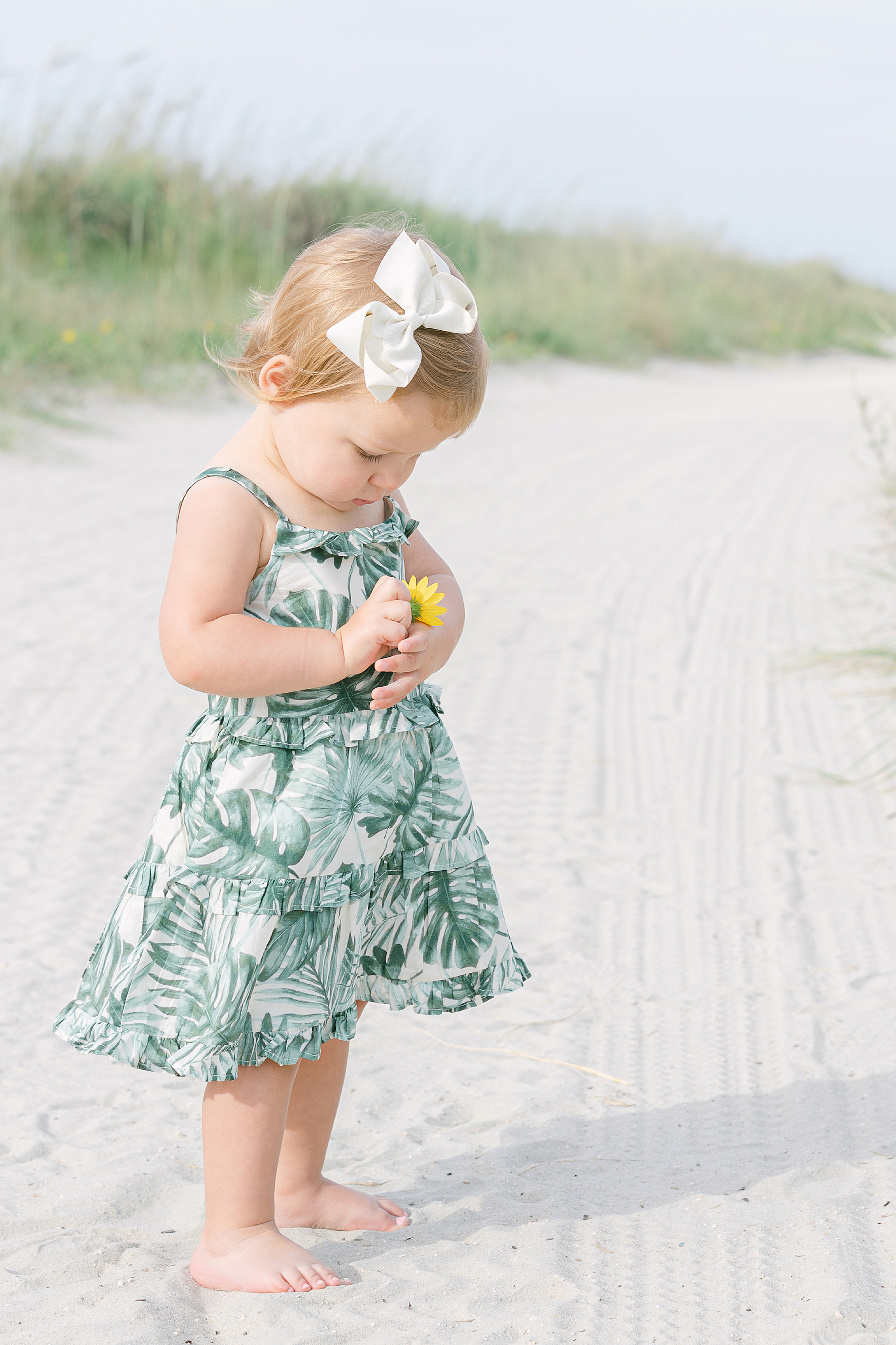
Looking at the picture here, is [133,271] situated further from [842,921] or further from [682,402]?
[842,921]

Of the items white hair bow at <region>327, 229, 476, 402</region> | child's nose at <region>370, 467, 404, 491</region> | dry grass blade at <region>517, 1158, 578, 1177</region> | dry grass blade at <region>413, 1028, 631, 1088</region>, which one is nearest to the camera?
white hair bow at <region>327, 229, 476, 402</region>

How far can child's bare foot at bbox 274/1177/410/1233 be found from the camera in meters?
1.80

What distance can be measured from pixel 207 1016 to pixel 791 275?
56.1 ft

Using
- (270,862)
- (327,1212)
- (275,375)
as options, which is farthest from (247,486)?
(327,1212)

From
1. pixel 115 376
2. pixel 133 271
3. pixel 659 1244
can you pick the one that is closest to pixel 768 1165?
pixel 659 1244

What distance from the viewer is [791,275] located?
17.0m

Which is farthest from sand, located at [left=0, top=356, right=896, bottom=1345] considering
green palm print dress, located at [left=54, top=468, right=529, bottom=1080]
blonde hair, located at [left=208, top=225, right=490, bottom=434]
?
blonde hair, located at [left=208, top=225, right=490, bottom=434]

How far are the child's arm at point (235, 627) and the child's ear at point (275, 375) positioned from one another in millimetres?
128

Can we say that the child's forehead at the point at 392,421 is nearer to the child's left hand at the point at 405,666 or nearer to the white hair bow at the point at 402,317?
the white hair bow at the point at 402,317

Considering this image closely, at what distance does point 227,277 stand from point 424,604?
8.82 metres

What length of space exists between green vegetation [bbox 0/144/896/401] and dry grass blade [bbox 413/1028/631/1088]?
147 inches

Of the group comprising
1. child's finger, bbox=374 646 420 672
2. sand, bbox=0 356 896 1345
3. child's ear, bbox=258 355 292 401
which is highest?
child's ear, bbox=258 355 292 401

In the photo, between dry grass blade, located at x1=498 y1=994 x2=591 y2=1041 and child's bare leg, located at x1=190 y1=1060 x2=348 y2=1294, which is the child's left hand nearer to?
child's bare leg, located at x1=190 y1=1060 x2=348 y2=1294

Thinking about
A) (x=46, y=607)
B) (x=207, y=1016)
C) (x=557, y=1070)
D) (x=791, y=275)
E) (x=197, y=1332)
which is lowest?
(x=791, y=275)
